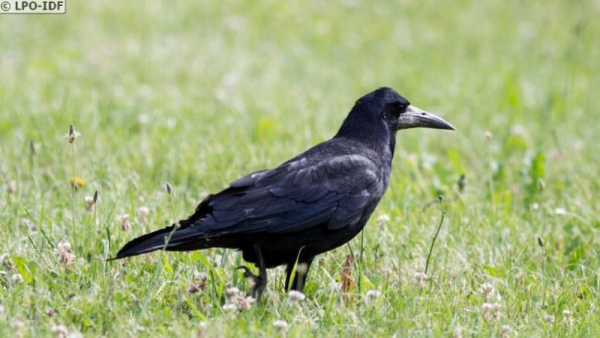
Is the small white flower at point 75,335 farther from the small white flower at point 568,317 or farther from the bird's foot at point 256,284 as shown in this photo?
the small white flower at point 568,317

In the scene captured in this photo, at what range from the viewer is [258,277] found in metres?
4.14

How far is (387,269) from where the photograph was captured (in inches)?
179

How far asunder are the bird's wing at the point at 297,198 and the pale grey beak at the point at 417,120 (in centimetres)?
56

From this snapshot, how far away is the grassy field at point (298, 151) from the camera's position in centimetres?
392

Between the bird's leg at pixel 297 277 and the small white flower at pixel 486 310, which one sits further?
the bird's leg at pixel 297 277

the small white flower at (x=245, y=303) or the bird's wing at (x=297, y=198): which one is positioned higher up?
the bird's wing at (x=297, y=198)

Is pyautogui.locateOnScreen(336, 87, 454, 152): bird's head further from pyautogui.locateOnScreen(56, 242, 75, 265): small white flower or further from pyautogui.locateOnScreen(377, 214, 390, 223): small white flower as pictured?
pyautogui.locateOnScreen(56, 242, 75, 265): small white flower

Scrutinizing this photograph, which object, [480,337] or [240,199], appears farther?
[240,199]

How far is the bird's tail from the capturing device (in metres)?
3.89

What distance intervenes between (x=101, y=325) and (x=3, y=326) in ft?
1.15

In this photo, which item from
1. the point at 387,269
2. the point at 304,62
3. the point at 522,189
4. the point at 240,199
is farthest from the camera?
the point at 304,62

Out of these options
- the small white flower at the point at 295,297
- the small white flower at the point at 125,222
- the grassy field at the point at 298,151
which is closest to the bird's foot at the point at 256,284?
the grassy field at the point at 298,151

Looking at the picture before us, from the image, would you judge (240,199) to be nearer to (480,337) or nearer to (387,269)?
(387,269)

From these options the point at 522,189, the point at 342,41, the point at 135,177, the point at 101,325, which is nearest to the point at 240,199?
the point at 101,325
